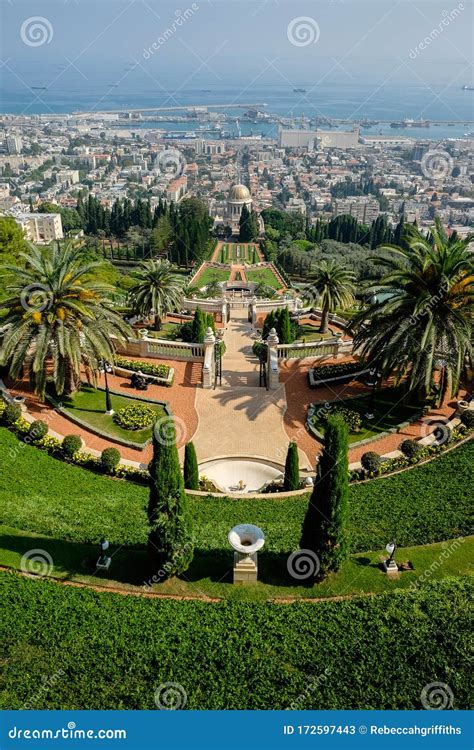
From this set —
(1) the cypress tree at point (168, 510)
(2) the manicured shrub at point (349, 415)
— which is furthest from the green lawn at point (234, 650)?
(2) the manicured shrub at point (349, 415)

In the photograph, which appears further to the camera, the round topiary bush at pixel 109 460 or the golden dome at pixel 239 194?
the golden dome at pixel 239 194

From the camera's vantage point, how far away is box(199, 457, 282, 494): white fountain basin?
23000 mm

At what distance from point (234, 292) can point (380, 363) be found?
1583 inches

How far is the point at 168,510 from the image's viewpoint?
44.6ft

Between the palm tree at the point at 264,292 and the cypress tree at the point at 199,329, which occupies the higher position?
the cypress tree at the point at 199,329

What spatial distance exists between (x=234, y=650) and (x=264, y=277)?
65.6 meters

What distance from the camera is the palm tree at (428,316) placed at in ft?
77.8

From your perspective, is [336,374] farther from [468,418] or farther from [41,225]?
[41,225]

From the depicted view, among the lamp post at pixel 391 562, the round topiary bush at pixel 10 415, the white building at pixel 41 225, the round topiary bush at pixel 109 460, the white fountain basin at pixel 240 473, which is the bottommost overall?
the white fountain basin at pixel 240 473

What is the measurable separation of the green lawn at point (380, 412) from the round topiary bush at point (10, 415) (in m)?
14.6

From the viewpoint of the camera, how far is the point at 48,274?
26.0 m

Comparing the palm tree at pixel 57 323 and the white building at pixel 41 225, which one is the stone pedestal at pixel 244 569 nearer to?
the palm tree at pixel 57 323

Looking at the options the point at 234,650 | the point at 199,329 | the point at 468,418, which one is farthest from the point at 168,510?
the point at 199,329

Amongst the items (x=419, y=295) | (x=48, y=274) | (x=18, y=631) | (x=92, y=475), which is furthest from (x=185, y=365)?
(x=18, y=631)
